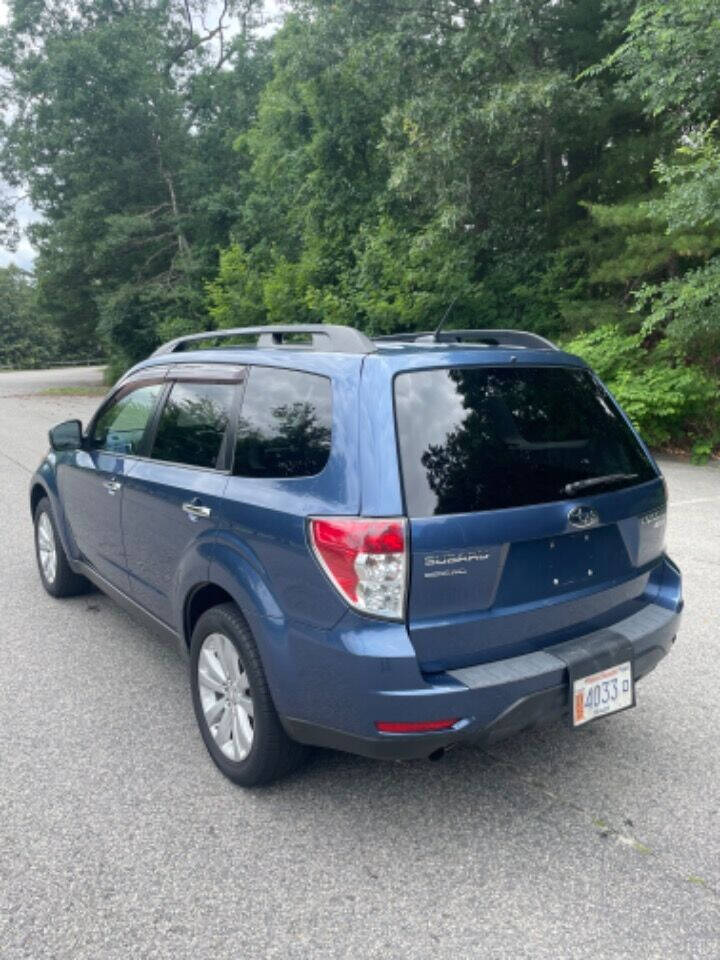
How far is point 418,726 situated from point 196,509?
1339 millimetres

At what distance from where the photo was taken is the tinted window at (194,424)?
3346 mm

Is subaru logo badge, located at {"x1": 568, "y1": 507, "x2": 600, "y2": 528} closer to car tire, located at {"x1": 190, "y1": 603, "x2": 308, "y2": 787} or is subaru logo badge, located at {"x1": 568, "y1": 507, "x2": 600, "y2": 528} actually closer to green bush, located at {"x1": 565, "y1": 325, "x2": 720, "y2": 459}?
car tire, located at {"x1": 190, "y1": 603, "x2": 308, "y2": 787}

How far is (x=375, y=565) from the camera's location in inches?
97.4

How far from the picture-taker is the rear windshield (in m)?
2.61

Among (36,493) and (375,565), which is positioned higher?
(375,565)

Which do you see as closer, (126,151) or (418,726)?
(418,726)

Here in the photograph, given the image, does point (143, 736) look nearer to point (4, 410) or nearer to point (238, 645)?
point (238, 645)

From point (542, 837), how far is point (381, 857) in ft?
1.87

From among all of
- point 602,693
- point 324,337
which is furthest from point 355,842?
point 324,337

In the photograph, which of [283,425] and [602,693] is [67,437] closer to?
[283,425]

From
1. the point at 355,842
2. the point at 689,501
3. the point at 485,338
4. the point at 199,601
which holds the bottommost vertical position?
the point at 689,501

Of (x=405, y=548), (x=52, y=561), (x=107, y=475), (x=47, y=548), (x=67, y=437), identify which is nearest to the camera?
(x=405, y=548)

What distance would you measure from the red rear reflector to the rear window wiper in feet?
3.03

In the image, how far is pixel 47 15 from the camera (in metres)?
30.9
